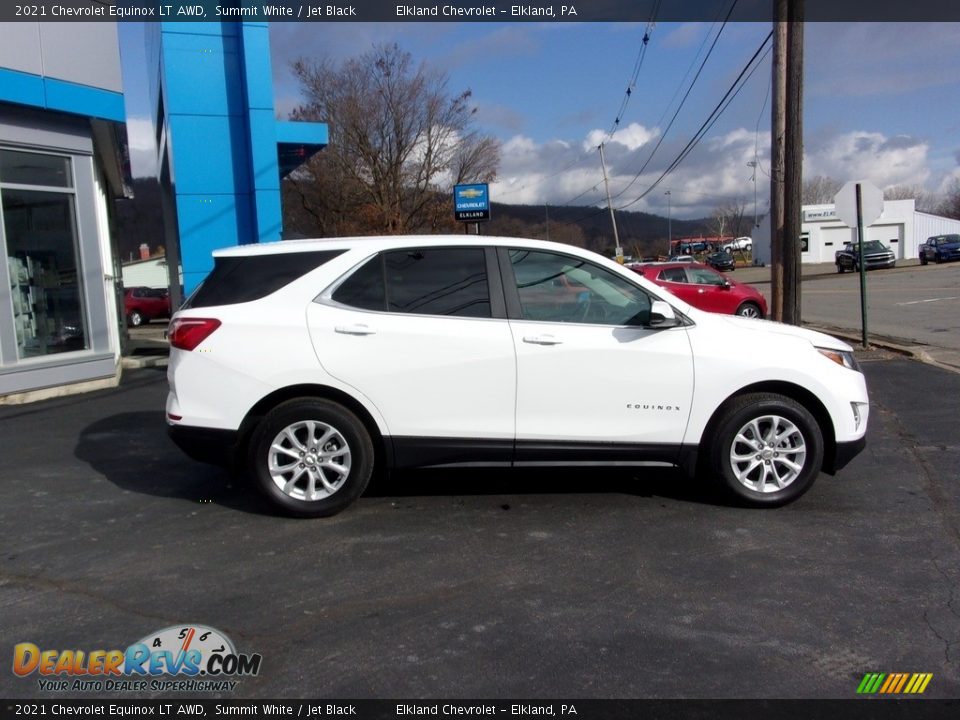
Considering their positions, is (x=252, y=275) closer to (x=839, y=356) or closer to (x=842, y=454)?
(x=839, y=356)

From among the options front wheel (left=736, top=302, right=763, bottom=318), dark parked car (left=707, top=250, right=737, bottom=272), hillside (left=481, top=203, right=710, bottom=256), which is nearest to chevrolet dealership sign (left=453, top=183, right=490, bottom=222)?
hillside (left=481, top=203, right=710, bottom=256)

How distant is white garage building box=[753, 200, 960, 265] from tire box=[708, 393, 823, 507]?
205 ft

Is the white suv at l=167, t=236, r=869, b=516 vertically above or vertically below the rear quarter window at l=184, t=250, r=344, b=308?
below

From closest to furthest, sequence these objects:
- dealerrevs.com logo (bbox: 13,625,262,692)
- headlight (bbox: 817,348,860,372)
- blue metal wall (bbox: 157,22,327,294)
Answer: dealerrevs.com logo (bbox: 13,625,262,692)
headlight (bbox: 817,348,860,372)
blue metal wall (bbox: 157,22,327,294)

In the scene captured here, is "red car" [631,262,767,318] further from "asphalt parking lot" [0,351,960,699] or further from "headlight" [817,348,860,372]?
"headlight" [817,348,860,372]

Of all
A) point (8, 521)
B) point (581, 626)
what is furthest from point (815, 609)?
point (8, 521)

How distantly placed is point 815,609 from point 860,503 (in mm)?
1819

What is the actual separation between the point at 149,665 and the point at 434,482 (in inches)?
109

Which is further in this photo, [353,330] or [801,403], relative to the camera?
[801,403]

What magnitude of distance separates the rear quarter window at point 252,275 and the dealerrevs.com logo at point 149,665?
225 cm

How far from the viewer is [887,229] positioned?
2549 inches

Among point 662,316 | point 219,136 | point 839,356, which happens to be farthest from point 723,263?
point 662,316

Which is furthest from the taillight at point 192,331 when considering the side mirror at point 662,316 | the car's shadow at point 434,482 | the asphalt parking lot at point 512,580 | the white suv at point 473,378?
the side mirror at point 662,316

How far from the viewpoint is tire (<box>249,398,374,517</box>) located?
195 inches
